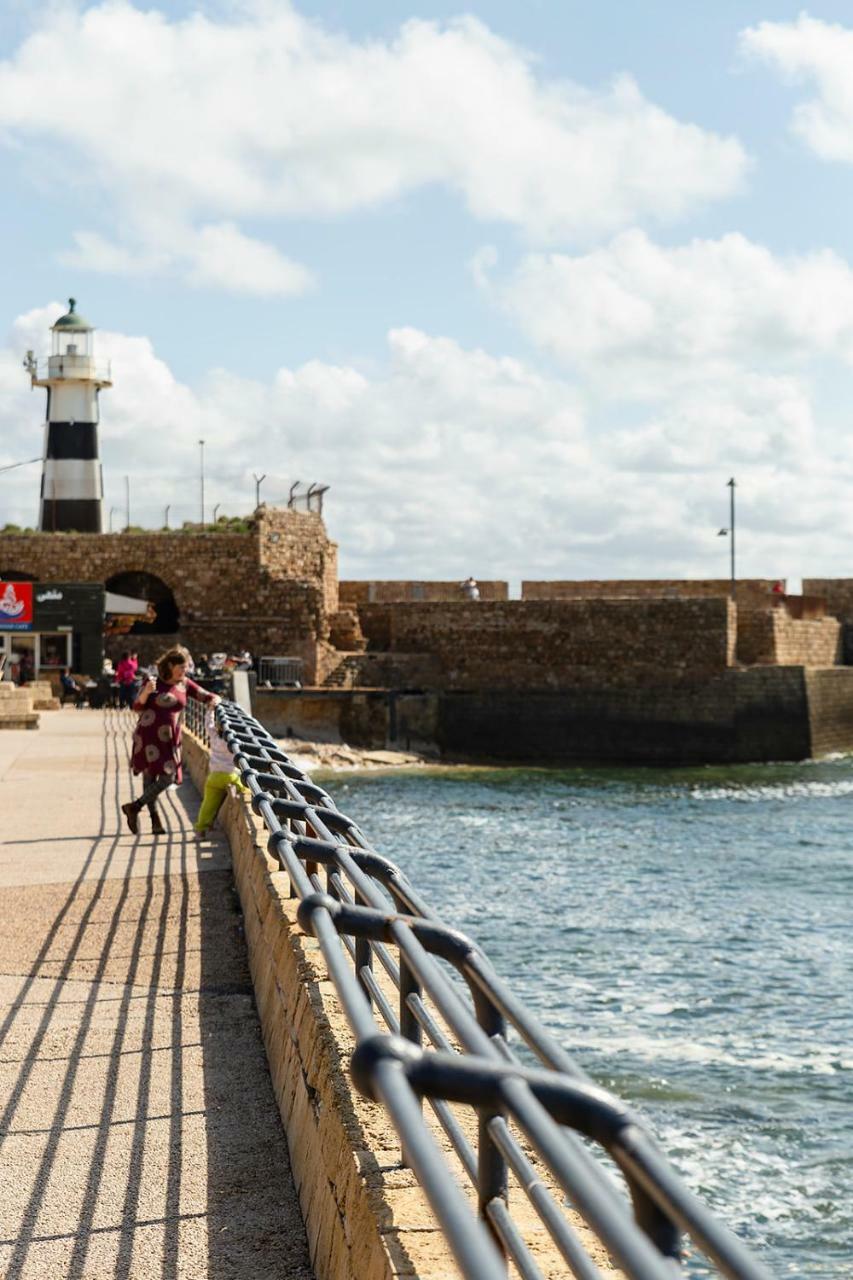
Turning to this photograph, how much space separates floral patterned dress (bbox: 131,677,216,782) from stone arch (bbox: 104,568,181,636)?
112 feet

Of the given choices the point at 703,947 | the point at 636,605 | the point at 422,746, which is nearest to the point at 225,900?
the point at 703,947

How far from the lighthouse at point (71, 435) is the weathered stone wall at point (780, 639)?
2077 centimetres

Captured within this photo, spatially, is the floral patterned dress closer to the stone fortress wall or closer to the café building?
the café building

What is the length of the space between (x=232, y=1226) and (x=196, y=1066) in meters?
1.44

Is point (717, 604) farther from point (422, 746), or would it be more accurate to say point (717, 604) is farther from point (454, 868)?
point (454, 868)

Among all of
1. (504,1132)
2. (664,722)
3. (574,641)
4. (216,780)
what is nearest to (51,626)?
(574,641)

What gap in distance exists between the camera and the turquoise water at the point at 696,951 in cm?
905

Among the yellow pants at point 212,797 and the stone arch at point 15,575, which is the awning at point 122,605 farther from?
the yellow pants at point 212,797

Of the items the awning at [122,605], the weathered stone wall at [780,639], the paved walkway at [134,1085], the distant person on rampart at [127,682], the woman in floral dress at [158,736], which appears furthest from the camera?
the weathered stone wall at [780,639]

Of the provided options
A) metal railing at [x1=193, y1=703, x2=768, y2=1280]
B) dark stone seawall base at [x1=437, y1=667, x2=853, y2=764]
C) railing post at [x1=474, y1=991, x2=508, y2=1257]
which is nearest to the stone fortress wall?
dark stone seawall base at [x1=437, y1=667, x2=853, y2=764]

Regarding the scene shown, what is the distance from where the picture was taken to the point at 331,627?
45.6m

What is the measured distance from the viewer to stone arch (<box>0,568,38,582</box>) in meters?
43.3

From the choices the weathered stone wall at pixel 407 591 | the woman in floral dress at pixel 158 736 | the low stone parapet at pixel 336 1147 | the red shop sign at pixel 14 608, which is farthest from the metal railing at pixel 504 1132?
the weathered stone wall at pixel 407 591

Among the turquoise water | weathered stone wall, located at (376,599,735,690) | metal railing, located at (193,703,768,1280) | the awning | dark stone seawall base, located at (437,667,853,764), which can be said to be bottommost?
the turquoise water
